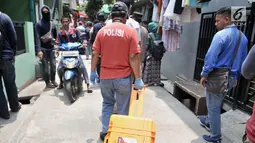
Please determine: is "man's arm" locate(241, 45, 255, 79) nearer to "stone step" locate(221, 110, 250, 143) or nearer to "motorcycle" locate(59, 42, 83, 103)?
"stone step" locate(221, 110, 250, 143)

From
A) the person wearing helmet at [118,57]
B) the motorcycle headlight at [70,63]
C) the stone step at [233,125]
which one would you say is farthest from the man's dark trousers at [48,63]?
the stone step at [233,125]

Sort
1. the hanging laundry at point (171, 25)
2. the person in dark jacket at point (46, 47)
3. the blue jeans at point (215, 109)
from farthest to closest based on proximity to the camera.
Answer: the hanging laundry at point (171, 25), the person in dark jacket at point (46, 47), the blue jeans at point (215, 109)

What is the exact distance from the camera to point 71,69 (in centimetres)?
434

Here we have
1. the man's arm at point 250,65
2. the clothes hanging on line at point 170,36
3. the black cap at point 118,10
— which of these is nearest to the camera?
the man's arm at point 250,65

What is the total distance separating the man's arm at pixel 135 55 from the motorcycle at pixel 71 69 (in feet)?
6.49

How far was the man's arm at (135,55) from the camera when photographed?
248 cm

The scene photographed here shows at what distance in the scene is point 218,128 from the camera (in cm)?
280

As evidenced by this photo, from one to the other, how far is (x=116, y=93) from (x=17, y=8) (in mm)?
6261

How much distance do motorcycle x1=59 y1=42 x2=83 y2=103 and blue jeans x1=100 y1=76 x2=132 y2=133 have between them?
1607 mm

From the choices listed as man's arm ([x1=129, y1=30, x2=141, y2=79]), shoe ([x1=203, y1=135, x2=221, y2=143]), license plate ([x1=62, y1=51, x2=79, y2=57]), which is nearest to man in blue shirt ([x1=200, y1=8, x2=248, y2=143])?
shoe ([x1=203, y1=135, x2=221, y2=143])

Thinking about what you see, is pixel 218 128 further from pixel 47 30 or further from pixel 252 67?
pixel 47 30

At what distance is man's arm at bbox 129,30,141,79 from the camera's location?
2480 mm

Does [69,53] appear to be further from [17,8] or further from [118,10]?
[17,8]

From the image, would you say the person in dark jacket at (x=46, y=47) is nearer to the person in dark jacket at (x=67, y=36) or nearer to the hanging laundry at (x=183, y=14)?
the person in dark jacket at (x=67, y=36)
